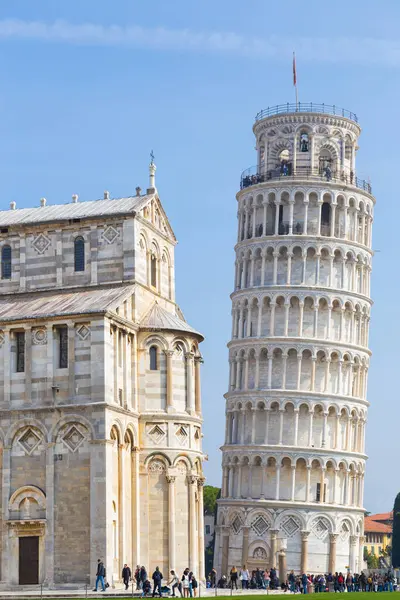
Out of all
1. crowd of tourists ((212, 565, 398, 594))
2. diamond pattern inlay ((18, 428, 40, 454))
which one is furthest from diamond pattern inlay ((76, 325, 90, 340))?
crowd of tourists ((212, 565, 398, 594))

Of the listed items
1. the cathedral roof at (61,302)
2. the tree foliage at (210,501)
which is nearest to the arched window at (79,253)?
the cathedral roof at (61,302)

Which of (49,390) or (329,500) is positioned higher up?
(49,390)

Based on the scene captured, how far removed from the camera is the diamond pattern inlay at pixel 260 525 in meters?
106

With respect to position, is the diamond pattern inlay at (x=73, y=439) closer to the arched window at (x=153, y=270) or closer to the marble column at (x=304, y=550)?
the arched window at (x=153, y=270)

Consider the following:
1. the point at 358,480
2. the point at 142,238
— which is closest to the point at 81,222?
the point at 142,238

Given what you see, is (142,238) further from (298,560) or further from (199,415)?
(298,560)

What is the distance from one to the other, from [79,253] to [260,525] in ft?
140

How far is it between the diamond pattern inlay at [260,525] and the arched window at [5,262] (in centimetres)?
4200

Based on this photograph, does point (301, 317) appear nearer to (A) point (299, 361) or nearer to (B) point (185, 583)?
(A) point (299, 361)

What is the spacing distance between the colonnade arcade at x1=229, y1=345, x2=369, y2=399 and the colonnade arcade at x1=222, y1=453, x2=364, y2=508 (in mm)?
5687

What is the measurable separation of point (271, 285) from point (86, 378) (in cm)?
4720

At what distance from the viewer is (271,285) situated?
108938 millimetres

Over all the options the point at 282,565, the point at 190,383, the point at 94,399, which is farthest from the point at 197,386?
the point at 282,565

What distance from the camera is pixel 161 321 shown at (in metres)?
68.7
